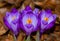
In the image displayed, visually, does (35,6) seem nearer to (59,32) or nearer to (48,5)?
(48,5)

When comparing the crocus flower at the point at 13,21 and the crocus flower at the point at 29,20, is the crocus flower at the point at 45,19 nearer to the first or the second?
the crocus flower at the point at 29,20

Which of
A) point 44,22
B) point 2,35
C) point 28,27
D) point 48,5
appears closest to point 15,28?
point 28,27

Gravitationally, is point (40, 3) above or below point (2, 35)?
above

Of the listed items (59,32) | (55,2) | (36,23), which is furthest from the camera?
(55,2)

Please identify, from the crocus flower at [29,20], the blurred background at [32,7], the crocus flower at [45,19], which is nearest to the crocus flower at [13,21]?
the crocus flower at [29,20]

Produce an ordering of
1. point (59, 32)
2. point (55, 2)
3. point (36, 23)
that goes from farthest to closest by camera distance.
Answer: point (55, 2) → point (59, 32) → point (36, 23)

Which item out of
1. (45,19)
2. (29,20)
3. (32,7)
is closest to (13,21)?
(29,20)

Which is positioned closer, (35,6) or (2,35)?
(2,35)

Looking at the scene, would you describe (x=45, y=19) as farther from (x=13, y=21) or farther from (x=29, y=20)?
(x=13, y=21)
